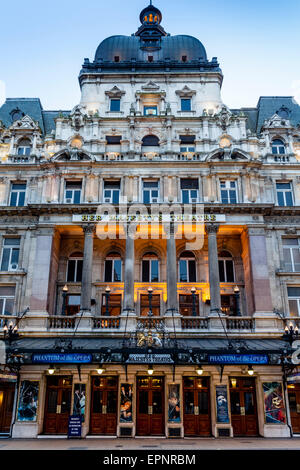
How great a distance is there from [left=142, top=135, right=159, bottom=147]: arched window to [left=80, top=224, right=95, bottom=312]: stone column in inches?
352

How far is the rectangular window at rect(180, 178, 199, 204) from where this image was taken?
30.8m

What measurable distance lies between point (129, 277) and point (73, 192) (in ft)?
28.2

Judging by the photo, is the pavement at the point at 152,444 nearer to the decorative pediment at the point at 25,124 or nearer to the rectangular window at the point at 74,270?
the rectangular window at the point at 74,270

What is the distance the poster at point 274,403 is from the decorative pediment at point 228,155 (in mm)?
16962

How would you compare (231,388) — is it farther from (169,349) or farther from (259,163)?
(259,163)

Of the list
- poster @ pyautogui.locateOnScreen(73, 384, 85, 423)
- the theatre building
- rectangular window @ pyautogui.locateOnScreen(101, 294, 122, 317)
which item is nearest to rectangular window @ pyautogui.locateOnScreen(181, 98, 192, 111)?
the theatre building

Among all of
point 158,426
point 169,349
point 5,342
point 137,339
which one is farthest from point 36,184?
point 158,426

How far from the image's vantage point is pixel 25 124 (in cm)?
3359

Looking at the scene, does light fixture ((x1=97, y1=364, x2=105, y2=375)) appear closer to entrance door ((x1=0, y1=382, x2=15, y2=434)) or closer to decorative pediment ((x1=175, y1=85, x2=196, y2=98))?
entrance door ((x1=0, y1=382, x2=15, y2=434))

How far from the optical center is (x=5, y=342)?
81.9 feet

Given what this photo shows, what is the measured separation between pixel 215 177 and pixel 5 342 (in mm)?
19573

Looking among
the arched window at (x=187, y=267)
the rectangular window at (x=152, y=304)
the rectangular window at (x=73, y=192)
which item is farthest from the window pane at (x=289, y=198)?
the rectangular window at (x=73, y=192)

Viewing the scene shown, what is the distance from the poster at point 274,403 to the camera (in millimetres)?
24000

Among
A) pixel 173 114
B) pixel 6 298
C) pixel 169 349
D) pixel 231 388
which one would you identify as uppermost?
pixel 173 114
